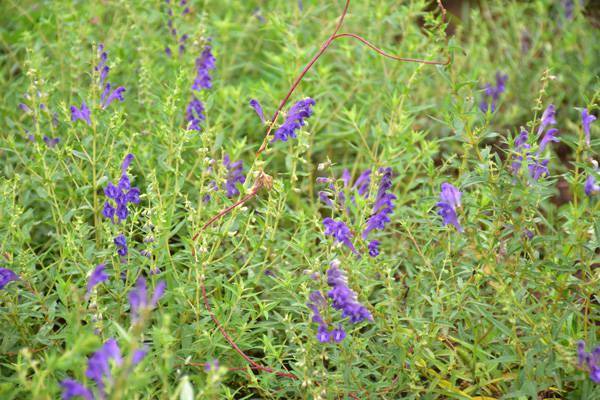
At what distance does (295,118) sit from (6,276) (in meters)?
1.44

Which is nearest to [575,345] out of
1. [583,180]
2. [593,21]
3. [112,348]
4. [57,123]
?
[583,180]

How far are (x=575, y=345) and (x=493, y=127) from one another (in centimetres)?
325

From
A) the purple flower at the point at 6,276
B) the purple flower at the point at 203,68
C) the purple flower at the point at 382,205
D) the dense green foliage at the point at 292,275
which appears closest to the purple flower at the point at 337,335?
the dense green foliage at the point at 292,275

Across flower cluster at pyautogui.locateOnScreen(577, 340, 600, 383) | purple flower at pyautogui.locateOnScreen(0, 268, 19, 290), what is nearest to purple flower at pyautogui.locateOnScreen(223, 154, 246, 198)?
purple flower at pyautogui.locateOnScreen(0, 268, 19, 290)

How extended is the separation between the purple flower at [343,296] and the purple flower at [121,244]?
98cm

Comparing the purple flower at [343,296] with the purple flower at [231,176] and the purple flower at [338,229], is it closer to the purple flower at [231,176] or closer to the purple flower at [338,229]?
the purple flower at [338,229]

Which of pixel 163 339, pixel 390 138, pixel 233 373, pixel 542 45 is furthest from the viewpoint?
pixel 542 45

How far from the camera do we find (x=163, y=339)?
Answer: 264cm

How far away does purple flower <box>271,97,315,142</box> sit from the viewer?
3268mm

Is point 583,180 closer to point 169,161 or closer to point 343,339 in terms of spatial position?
point 343,339

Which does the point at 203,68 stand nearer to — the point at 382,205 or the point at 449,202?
the point at 382,205

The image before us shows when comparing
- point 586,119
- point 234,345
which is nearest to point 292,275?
point 234,345

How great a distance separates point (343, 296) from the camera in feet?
8.70

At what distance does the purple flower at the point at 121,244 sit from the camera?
3.12 metres
